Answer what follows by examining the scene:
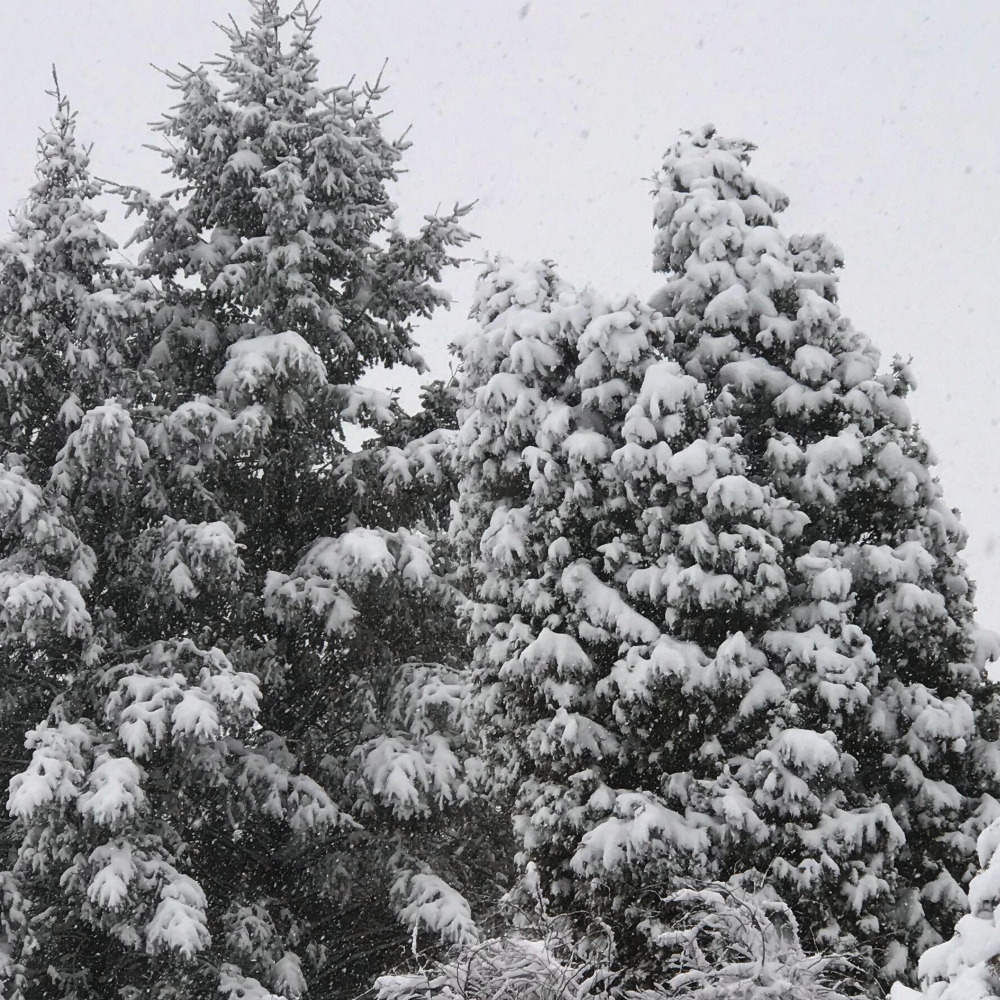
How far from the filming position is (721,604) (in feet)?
33.1

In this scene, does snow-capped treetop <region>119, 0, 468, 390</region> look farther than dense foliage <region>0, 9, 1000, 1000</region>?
Yes

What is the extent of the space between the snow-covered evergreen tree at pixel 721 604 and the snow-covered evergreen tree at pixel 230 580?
1.82 meters

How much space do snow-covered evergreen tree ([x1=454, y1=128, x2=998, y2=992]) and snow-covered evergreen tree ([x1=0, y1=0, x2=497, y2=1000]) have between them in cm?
182

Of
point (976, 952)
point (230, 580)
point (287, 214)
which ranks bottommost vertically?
point (976, 952)

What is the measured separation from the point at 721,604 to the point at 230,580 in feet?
15.7

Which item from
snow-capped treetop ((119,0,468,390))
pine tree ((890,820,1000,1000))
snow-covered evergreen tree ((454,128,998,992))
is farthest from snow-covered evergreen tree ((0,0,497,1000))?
pine tree ((890,820,1000,1000))

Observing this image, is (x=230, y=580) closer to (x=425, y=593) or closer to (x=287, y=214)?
(x=425, y=593)

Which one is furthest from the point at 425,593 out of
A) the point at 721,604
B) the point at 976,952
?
the point at 976,952

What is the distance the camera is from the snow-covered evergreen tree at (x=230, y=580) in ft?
35.5

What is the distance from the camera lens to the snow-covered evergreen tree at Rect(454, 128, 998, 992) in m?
9.76

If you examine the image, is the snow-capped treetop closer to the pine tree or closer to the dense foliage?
the dense foliage

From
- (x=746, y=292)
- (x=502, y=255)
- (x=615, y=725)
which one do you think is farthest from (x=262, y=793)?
(x=746, y=292)

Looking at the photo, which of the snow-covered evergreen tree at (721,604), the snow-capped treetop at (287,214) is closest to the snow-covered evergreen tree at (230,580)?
the snow-capped treetop at (287,214)

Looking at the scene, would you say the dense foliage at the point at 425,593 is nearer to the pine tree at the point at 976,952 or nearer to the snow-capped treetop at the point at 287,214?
the snow-capped treetop at the point at 287,214
